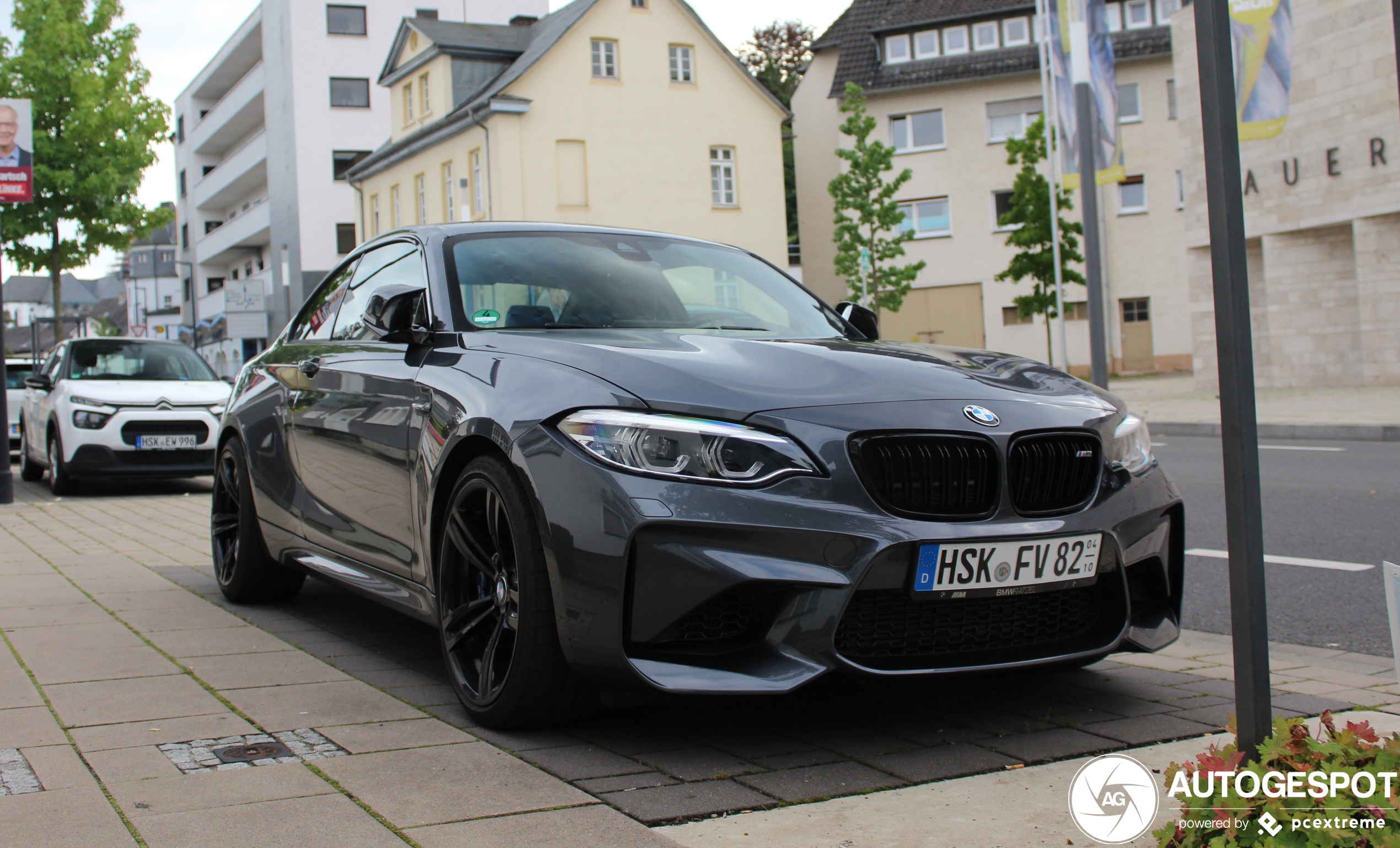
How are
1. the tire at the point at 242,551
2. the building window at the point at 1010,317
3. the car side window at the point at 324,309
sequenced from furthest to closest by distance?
1. the building window at the point at 1010,317
2. the tire at the point at 242,551
3. the car side window at the point at 324,309

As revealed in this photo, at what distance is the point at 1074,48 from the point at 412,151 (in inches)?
1029

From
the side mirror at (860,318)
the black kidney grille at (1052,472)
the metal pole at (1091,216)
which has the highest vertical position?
the metal pole at (1091,216)

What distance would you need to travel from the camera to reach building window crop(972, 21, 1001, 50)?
44500mm

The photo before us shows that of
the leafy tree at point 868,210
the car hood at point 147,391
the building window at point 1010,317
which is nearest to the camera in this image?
the car hood at point 147,391

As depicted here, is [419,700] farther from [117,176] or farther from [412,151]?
[412,151]

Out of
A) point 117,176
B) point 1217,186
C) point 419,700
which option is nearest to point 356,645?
point 419,700

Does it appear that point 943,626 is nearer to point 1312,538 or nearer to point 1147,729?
point 1147,729

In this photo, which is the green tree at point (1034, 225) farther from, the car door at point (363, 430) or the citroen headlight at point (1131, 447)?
the citroen headlight at point (1131, 447)

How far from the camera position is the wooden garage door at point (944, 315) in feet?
146

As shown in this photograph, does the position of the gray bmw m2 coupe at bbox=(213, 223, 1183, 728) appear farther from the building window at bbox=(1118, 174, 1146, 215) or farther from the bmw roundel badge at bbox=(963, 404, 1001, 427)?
the building window at bbox=(1118, 174, 1146, 215)

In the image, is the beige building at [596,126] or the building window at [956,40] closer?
the beige building at [596,126]

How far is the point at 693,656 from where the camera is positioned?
3.18 meters

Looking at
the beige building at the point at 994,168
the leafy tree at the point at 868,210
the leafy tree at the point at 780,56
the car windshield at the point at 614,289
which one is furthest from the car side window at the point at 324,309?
the leafy tree at the point at 780,56

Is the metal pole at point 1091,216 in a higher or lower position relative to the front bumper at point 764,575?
higher
